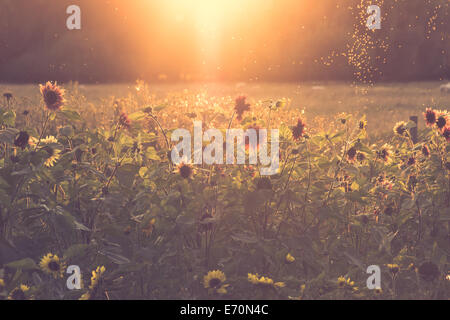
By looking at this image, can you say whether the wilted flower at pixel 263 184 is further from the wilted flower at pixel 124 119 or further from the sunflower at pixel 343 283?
the wilted flower at pixel 124 119

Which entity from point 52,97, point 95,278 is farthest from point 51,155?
point 95,278

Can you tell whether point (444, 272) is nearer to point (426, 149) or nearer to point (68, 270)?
point (426, 149)

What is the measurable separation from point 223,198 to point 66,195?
1004mm

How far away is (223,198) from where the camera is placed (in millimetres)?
3105

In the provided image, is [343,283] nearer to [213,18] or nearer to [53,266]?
[53,266]

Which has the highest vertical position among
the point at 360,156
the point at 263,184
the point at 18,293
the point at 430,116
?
the point at 430,116

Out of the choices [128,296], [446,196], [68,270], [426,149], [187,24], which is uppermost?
[187,24]

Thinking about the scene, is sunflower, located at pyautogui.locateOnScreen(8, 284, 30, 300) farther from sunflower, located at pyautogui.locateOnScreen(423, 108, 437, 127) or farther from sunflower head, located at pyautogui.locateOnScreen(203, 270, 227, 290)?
sunflower, located at pyautogui.locateOnScreen(423, 108, 437, 127)

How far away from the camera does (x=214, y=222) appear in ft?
9.45

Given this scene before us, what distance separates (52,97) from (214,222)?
115 cm

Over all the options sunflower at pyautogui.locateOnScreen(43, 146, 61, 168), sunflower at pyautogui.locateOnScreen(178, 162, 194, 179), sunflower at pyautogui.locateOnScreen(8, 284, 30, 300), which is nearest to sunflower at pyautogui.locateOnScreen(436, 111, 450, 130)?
sunflower at pyautogui.locateOnScreen(178, 162, 194, 179)

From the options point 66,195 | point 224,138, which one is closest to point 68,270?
point 66,195
